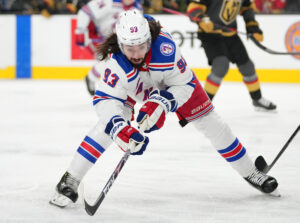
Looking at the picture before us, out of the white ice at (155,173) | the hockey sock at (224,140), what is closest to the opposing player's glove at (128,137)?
the white ice at (155,173)

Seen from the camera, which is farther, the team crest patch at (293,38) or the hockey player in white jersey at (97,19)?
the team crest patch at (293,38)

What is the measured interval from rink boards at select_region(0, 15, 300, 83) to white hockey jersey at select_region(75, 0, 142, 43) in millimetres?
1632

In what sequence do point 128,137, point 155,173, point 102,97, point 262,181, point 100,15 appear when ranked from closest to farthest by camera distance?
point 128,137 < point 102,97 < point 262,181 < point 155,173 < point 100,15

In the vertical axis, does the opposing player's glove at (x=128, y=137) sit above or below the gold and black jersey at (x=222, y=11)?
above

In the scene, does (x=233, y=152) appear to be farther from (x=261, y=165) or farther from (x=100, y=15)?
(x=100, y=15)

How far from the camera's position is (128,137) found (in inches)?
75.2

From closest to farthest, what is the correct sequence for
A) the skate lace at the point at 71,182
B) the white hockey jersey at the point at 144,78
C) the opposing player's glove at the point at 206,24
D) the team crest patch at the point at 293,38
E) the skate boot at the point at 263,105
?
the white hockey jersey at the point at 144,78, the skate lace at the point at 71,182, the opposing player's glove at the point at 206,24, the skate boot at the point at 263,105, the team crest patch at the point at 293,38

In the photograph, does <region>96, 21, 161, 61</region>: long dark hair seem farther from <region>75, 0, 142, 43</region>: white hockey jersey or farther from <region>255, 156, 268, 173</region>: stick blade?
<region>75, 0, 142, 43</region>: white hockey jersey

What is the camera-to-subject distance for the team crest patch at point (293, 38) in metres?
6.92

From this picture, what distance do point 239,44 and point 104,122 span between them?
270cm

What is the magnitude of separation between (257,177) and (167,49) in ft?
2.11

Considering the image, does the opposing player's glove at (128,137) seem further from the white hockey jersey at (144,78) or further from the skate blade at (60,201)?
the skate blade at (60,201)

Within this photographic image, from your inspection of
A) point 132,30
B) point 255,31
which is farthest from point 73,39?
point 132,30

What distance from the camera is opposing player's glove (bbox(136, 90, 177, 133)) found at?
195 cm
